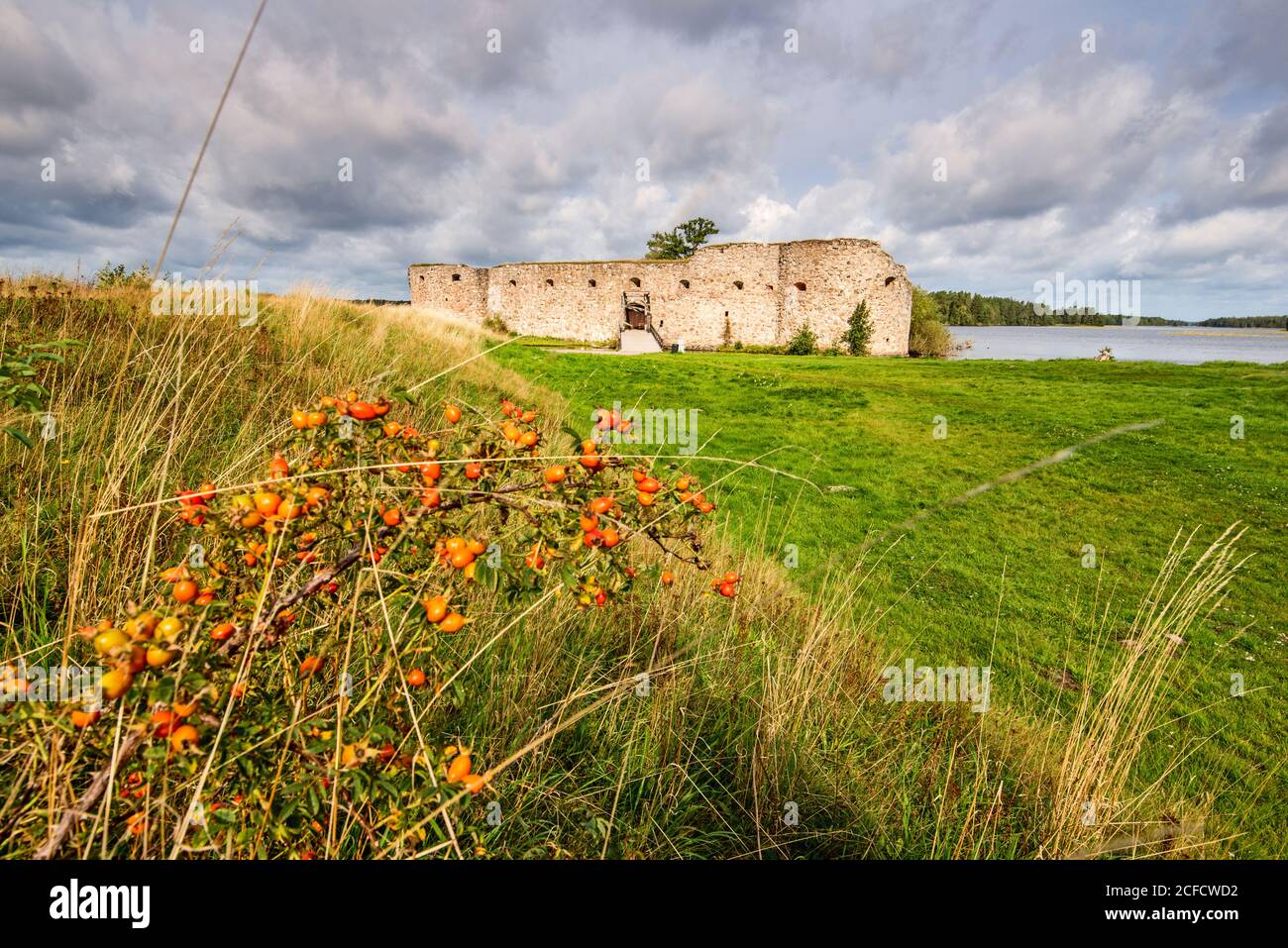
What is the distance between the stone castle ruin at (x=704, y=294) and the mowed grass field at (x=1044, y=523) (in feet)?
62.7

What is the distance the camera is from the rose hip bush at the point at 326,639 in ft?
3.62

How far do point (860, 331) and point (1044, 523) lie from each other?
2815 centimetres

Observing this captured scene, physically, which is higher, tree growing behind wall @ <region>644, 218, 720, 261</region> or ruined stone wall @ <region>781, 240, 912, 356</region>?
tree growing behind wall @ <region>644, 218, 720, 261</region>

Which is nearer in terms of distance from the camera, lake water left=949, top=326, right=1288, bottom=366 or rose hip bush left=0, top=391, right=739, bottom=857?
rose hip bush left=0, top=391, right=739, bottom=857

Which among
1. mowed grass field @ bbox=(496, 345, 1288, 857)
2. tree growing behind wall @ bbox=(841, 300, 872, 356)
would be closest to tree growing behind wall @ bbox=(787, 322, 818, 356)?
tree growing behind wall @ bbox=(841, 300, 872, 356)

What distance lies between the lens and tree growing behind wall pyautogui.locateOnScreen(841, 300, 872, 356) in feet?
108

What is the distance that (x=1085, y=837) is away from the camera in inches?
87.1

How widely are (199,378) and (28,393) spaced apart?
8.47ft

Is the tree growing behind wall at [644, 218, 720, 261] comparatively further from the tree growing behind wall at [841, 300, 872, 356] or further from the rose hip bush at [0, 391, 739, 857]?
the rose hip bush at [0, 391, 739, 857]

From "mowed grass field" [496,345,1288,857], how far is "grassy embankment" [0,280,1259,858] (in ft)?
2.08

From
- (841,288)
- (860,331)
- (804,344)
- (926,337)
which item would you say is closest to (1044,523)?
(804,344)

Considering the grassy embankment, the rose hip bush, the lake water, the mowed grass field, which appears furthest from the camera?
the lake water

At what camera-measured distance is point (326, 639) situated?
151cm

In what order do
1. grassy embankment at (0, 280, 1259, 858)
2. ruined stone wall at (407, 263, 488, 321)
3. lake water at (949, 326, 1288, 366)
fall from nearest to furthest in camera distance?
grassy embankment at (0, 280, 1259, 858) < lake water at (949, 326, 1288, 366) < ruined stone wall at (407, 263, 488, 321)
